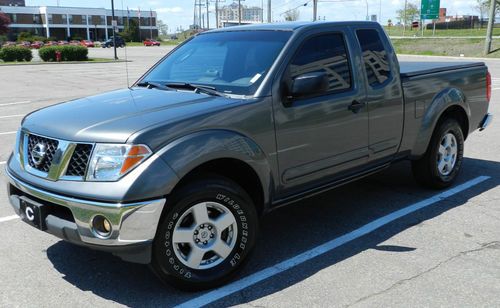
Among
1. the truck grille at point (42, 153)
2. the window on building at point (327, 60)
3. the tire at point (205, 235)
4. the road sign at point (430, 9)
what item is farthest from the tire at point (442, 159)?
the road sign at point (430, 9)

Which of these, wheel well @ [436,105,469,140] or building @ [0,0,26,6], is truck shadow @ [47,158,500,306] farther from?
building @ [0,0,26,6]

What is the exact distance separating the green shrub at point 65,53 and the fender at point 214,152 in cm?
3699

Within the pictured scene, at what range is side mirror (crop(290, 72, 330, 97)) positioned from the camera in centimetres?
377

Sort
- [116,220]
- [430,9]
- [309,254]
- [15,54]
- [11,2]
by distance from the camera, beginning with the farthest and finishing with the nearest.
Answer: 1. [11,2]
2. [430,9]
3. [15,54]
4. [309,254]
5. [116,220]

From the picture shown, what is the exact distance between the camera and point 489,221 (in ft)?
15.7

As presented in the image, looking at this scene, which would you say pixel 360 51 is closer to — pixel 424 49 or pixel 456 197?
pixel 456 197

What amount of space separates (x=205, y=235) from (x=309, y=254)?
3.27ft

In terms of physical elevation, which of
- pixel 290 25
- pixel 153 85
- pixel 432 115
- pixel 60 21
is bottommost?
pixel 432 115

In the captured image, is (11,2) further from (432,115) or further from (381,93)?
(381,93)

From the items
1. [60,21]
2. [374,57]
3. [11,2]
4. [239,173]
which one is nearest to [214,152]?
[239,173]

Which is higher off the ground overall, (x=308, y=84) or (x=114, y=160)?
(x=308, y=84)

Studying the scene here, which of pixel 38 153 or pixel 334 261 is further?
pixel 334 261

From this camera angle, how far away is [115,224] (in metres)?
3.06

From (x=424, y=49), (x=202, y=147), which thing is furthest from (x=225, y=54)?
(x=424, y=49)
